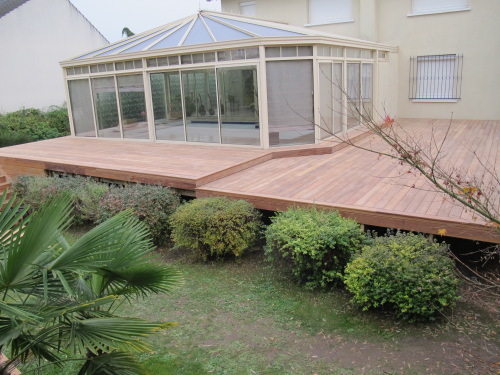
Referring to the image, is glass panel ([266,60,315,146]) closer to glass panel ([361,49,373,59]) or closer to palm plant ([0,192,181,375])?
glass panel ([361,49,373,59])

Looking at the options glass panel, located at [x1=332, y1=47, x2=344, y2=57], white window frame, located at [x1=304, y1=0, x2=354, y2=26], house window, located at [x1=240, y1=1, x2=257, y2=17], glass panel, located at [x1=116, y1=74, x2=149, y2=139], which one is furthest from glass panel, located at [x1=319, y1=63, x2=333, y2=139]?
house window, located at [x1=240, y1=1, x2=257, y2=17]

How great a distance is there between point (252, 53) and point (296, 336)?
6134 mm

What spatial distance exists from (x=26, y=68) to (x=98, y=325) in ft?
63.7

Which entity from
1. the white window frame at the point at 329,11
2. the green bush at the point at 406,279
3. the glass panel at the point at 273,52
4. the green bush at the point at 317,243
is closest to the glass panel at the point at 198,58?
the glass panel at the point at 273,52

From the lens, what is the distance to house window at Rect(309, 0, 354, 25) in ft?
49.1

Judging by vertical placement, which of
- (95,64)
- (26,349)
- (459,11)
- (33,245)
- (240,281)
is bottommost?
(240,281)

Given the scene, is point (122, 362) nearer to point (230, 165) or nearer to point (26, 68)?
point (230, 165)

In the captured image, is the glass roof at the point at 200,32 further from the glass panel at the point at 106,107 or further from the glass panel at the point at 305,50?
the glass panel at the point at 106,107

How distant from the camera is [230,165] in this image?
25.5 ft

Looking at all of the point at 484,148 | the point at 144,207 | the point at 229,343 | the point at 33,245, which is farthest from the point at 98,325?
the point at 484,148

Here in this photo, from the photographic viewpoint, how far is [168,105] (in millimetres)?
10219

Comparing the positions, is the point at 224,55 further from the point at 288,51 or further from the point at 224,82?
the point at 288,51

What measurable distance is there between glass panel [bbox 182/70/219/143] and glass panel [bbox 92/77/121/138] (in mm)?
2439

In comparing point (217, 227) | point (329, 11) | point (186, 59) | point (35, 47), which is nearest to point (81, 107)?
point (186, 59)
